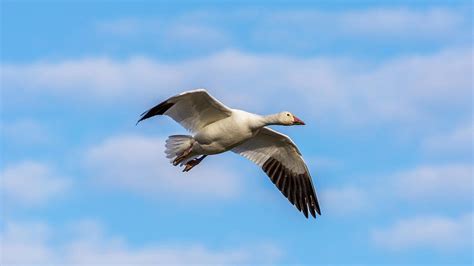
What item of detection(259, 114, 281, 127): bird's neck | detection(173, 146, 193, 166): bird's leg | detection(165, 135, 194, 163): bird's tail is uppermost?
detection(259, 114, 281, 127): bird's neck

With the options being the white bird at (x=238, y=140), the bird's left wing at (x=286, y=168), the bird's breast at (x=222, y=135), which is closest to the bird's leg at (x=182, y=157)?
the white bird at (x=238, y=140)

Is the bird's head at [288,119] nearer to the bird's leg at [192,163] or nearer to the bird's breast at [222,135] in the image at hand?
the bird's breast at [222,135]

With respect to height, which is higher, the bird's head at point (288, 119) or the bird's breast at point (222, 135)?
the bird's head at point (288, 119)

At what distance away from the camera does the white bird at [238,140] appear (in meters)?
17.6

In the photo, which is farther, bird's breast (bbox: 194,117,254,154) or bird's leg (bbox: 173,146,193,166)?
bird's leg (bbox: 173,146,193,166)

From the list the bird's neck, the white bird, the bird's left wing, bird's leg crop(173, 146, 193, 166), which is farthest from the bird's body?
the bird's left wing

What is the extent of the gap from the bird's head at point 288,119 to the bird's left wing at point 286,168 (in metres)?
1.38

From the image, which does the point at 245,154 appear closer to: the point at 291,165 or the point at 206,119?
the point at 291,165

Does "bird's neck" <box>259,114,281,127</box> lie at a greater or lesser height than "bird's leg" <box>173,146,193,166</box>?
greater

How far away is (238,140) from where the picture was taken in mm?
17719

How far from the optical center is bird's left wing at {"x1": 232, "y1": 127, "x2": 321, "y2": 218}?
19.9 metres

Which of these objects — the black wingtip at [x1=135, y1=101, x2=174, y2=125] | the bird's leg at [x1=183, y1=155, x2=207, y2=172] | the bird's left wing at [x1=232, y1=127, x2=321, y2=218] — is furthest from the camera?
the bird's left wing at [x1=232, y1=127, x2=321, y2=218]

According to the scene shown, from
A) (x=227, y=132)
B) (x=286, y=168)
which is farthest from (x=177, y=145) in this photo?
(x=286, y=168)

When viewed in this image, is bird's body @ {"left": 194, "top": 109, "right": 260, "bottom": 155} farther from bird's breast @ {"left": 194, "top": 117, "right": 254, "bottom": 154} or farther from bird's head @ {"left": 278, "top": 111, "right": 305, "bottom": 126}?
bird's head @ {"left": 278, "top": 111, "right": 305, "bottom": 126}
